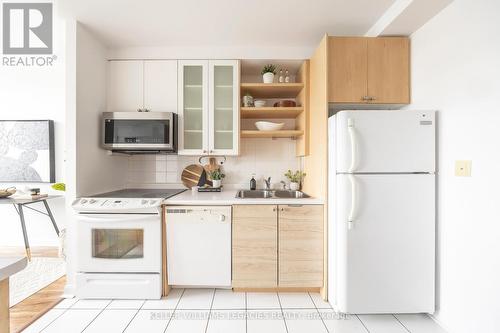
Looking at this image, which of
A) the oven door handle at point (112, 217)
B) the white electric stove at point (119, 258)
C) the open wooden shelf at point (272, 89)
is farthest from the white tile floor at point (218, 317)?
the open wooden shelf at point (272, 89)

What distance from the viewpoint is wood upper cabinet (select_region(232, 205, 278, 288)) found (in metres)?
2.19

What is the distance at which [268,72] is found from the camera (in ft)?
8.50

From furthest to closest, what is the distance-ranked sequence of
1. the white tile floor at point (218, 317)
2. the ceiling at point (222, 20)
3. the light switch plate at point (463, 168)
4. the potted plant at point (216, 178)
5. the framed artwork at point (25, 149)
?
the framed artwork at point (25, 149) → the potted plant at point (216, 178) → the ceiling at point (222, 20) → the white tile floor at point (218, 317) → the light switch plate at point (463, 168)

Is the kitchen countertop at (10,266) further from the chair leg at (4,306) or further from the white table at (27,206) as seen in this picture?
the white table at (27,206)

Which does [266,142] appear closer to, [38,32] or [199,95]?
[199,95]

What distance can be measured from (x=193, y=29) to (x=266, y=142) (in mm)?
1352

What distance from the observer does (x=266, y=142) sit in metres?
2.94

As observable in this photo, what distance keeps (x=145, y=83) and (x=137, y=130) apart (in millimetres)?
510

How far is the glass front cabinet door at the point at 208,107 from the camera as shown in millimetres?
2584

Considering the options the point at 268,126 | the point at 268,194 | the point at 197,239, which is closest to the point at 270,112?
the point at 268,126

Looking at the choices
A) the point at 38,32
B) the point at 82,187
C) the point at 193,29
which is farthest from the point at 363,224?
the point at 38,32

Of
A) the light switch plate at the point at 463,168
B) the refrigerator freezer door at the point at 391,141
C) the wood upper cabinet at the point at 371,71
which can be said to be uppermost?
the wood upper cabinet at the point at 371,71

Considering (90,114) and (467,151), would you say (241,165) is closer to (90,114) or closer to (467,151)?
(90,114)

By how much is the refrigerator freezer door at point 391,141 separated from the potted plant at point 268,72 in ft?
3.22
